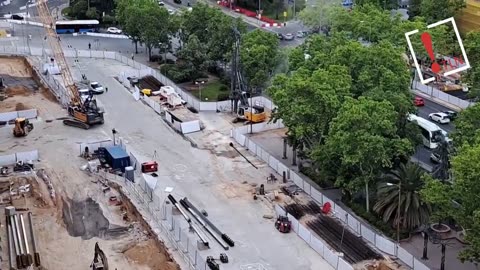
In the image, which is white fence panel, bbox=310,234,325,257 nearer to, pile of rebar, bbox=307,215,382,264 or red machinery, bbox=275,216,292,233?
pile of rebar, bbox=307,215,382,264

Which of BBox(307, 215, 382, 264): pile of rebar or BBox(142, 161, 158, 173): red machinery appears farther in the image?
BBox(142, 161, 158, 173): red machinery


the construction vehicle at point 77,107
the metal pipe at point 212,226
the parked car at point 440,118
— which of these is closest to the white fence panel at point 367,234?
the metal pipe at point 212,226

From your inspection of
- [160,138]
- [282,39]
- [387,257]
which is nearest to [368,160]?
[387,257]

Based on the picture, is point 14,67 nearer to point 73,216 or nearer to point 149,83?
point 149,83

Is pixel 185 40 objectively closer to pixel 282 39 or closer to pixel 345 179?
pixel 282 39

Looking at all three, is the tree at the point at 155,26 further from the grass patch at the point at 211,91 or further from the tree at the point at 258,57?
the tree at the point at 258,57

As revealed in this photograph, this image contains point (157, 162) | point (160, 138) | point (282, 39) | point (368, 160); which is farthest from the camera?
point (282, 39)

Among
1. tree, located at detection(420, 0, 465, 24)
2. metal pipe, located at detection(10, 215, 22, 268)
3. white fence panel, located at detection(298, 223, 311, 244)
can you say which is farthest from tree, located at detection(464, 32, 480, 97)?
metal pipe, located at detection(10, 215, 22, 268)
